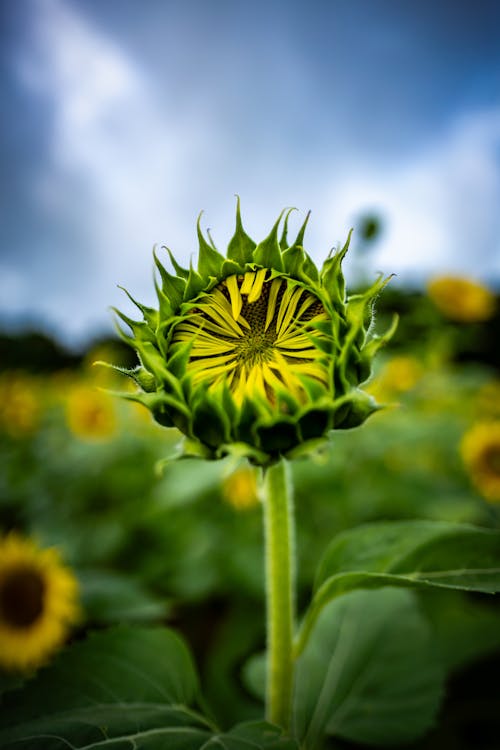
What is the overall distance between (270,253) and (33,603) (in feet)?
5.97

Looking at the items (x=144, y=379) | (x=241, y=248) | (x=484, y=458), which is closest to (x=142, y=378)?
(x=144, y=379)

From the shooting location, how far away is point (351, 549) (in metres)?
0.96

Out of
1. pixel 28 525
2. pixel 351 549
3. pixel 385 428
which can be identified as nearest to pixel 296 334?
pixel 351 549

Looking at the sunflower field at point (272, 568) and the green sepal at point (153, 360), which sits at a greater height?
the green sepal at point (153, 360)

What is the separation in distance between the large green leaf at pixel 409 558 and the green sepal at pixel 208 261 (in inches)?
19.8

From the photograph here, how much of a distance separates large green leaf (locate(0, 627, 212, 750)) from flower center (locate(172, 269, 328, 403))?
545 millimetres

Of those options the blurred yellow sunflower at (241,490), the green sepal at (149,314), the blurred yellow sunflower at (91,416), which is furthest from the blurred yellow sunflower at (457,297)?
the green sepal at (149,314)

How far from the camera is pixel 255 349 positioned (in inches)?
33.0

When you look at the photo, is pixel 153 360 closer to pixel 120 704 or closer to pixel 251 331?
pixel 251 331

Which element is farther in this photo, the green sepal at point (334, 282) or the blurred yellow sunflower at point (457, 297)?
the blurred yellow sunflower at point (457, 297)

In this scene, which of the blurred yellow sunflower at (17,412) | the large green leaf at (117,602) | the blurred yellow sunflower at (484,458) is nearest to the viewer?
the large green leaf at (117,602)

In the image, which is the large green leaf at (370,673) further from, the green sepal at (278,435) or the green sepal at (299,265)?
the green sepal at (299,265)

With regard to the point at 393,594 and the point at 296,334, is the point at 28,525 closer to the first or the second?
the point at 393,594

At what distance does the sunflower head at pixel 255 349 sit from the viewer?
755 millimetres
